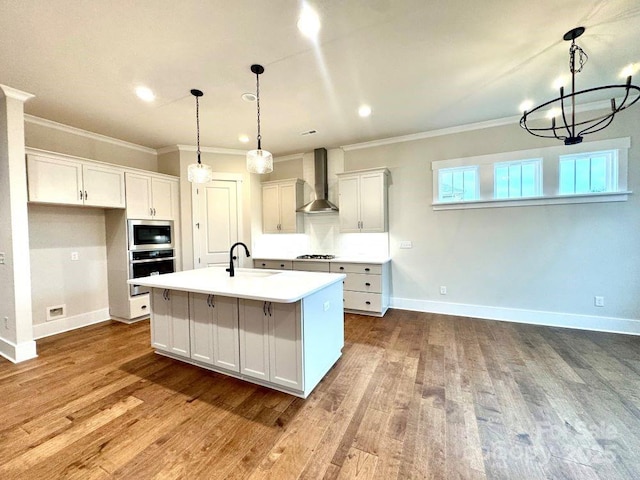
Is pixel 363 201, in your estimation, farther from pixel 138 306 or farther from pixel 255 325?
pixel 138 306

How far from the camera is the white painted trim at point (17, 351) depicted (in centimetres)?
285

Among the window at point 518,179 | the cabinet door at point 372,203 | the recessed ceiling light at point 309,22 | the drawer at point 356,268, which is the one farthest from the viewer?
the cabinet door at point 372,203

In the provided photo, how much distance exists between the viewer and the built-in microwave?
4043 millimetres

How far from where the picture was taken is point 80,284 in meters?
3.95

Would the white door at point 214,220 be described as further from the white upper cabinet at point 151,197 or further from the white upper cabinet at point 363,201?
the white upper cabinet at point 363,201

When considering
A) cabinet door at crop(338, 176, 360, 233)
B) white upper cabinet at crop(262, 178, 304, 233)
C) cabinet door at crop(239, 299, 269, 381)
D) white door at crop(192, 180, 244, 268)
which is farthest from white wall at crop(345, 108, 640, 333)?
cabinet door at crop(239, 299, 269, 381)

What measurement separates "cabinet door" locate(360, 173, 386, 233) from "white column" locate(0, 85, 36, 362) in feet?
14.1

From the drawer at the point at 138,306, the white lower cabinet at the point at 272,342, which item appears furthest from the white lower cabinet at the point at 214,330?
the drawer at the point at 138,306

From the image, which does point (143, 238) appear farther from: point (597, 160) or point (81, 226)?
point (597, 160)

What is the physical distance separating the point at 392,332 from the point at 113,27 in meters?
4.10

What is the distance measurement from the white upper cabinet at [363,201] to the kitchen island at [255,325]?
1.99 metres

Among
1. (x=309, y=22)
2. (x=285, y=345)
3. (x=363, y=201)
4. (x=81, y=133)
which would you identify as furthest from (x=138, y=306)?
(x=309, y=22)

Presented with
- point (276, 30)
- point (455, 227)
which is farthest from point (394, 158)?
point (276, 30)

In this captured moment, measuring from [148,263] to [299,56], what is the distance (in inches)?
146
